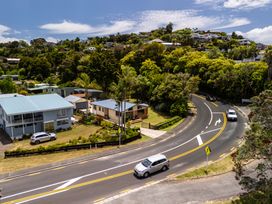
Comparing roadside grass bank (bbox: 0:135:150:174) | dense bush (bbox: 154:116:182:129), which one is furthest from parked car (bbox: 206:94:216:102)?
roadside grass bank (bbox: 0:135:150:174)

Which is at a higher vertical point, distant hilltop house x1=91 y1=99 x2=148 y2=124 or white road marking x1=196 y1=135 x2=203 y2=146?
distant hilltop house x1=91 y1=99 x2=148 y2=124

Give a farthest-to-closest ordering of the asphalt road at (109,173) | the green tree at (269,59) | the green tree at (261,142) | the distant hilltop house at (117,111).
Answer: the green tree at (269,59), the distant hilltop house at (117,111), the asphalt road at (109,173), the green tree at (261,142)

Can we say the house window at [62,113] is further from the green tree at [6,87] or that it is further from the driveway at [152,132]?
the green tree at [6,87]

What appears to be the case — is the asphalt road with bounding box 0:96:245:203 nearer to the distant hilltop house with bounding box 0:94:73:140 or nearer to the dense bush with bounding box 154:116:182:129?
the dense bush with bounding box 154:116:182:129

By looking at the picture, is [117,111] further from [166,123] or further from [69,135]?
[69,135]

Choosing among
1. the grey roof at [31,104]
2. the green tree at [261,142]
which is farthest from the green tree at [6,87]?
the green tree at [261,142]

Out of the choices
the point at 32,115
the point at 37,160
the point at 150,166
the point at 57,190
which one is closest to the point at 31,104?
the point at 32,115

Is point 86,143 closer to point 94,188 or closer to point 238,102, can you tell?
point 94,188
